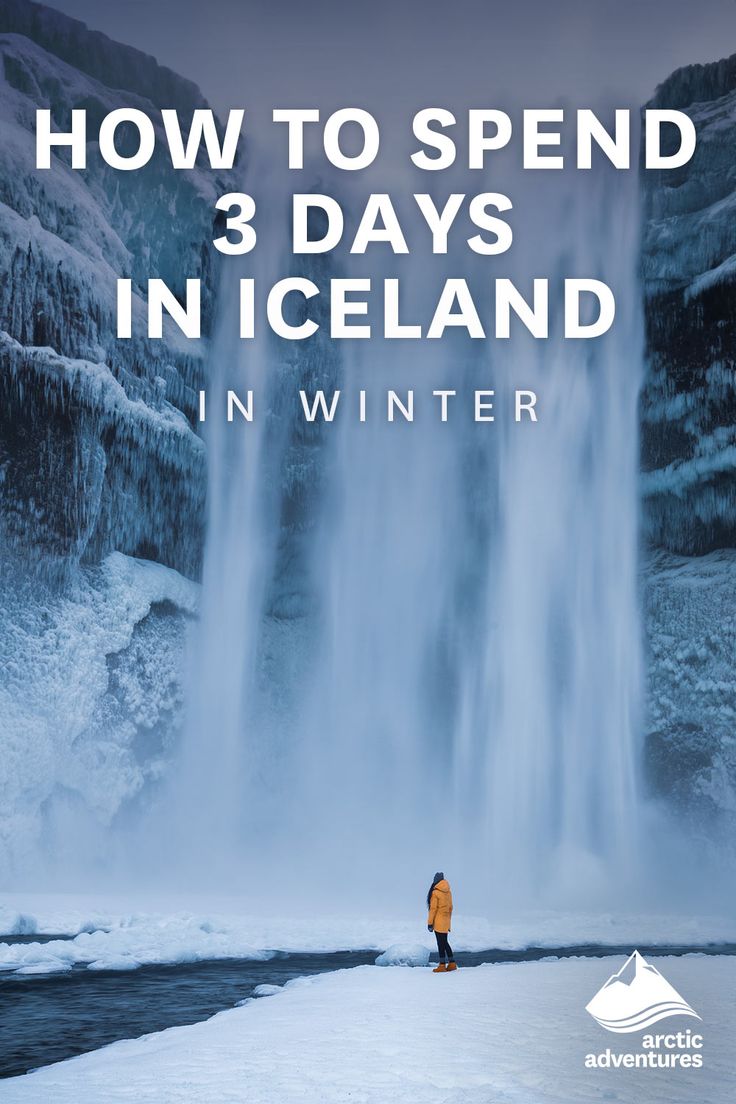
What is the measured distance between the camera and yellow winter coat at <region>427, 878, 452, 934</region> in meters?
10.4

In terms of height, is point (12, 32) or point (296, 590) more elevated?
point (12, 32)

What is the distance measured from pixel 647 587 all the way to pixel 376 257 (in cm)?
1342

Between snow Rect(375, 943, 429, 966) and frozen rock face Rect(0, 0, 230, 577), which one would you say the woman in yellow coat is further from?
frozen rock face Rect(0, 0, 230, 577)

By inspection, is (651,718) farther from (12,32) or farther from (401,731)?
(12,32)

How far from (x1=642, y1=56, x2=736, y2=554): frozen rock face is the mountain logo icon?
20568 mm

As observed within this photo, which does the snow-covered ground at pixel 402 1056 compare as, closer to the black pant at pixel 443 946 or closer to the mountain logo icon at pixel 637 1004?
the mountain logo icon at pixel 637 1004

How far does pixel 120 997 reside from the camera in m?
10.3

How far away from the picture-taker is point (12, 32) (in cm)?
2589

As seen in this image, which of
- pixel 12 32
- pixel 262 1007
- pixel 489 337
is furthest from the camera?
pixel 489 337

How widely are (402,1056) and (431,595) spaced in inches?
959

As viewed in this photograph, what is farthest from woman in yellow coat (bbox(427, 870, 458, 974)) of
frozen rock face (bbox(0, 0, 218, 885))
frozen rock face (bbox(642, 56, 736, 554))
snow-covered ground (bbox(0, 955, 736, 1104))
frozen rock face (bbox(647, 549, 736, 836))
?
frozen rock face (bbox(642, 56, 736, 554))

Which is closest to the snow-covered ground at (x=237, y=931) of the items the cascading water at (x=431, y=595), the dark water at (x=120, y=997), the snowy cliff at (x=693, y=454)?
the dark water at (x=120, y=997)

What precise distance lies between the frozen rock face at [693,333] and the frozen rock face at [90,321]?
13.2 metres

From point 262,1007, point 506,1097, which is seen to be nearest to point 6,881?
point 262,1007
